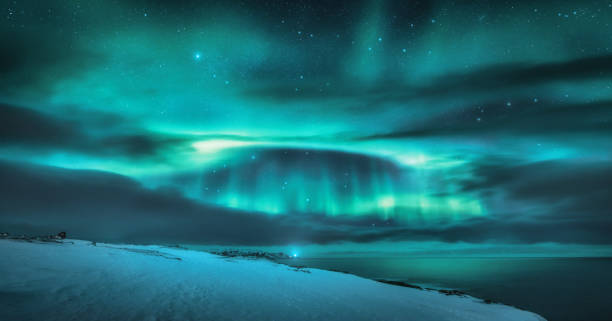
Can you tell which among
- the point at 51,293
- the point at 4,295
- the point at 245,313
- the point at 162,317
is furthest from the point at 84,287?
the point at 245,313

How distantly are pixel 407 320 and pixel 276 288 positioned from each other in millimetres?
6985

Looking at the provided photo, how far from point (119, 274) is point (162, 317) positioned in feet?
20.7

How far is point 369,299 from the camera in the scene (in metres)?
16.3

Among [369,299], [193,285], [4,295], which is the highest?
[4,295]

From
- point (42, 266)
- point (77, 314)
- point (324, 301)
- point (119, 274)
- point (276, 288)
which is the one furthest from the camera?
point (276, 288)

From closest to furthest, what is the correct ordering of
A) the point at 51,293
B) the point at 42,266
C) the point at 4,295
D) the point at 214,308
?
the point at 4,295, the point at 51,293, the point at 214,308, the point at 42,266

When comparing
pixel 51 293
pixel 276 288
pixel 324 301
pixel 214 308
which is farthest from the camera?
pixel 276 288

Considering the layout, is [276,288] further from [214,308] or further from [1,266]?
[1,266]

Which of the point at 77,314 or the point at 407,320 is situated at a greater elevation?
the point at 77,314

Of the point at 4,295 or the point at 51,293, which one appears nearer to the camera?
the point at 4,295

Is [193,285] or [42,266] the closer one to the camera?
[42,266]

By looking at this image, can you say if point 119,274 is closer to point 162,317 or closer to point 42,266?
point 42,266

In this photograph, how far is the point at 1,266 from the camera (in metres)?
10.5

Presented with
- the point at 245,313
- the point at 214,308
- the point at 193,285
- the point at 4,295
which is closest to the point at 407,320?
the point at 245,313
